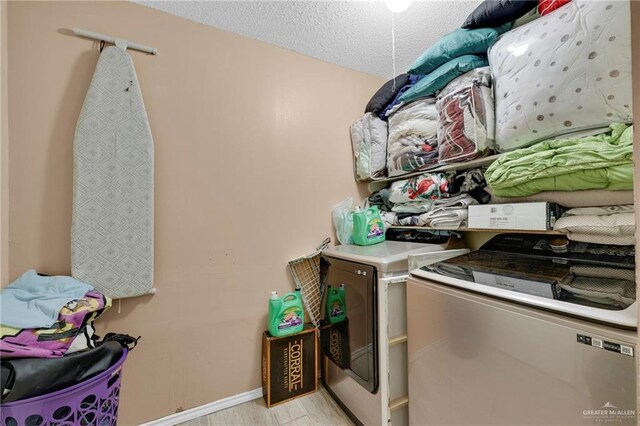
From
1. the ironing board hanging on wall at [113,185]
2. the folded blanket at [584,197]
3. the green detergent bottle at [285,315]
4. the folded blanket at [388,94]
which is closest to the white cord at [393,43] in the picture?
the folded blanket at [388,94]

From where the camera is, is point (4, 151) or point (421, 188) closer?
point (4, 151)

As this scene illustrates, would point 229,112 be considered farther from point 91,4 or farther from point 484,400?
point 484,400

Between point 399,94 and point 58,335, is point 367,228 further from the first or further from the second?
point 58,335

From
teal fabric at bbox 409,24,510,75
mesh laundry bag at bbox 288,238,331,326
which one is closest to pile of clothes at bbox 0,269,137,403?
mesh laundry bag at bbox 288,238,331,326

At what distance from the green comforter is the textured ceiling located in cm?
105

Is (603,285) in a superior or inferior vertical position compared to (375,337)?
superior

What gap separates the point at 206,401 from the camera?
157cm

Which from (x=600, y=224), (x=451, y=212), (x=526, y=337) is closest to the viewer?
(x=526, y=337)

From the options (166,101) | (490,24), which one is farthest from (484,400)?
(166,101)

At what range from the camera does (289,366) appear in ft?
5.53

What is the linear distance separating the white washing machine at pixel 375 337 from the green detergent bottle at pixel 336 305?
4 cm

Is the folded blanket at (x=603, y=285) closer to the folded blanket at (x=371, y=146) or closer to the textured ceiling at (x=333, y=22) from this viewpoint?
the folded blanket at (x=371, y=146)

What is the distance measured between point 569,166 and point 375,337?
3.52 feet

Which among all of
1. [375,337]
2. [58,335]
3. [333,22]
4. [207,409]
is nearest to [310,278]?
[375,337]
